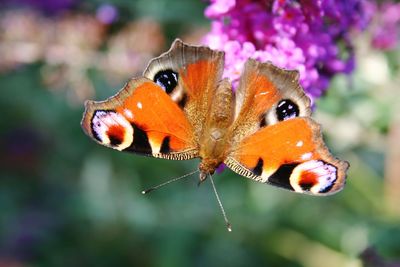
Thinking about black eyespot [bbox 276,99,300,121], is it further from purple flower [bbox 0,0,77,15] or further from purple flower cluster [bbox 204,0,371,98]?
purple flower [bbox 0,0,77,15]

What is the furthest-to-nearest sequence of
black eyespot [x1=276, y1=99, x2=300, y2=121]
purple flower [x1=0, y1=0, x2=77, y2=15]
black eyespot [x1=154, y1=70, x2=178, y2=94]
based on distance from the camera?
purple flower [x1=0, y1=0, x2=77, y2=15]
black eyespot [x1=154, y1=70, x2=178, y2=94]
black eyespot [x1=276, y1=99, x2=300, y2=121]

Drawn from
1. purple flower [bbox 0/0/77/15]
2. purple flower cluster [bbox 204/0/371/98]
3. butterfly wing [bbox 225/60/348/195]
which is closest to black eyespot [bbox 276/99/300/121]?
butterfly wing [bbox 225/60/348/195]

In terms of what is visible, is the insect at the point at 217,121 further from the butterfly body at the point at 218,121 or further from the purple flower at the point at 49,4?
the purple flower at the point at 49,4

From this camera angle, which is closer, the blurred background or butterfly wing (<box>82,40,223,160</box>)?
butterfly wing (<box>82,40,223,160</box>)

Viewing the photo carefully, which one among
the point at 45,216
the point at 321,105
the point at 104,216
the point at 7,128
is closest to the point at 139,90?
the point at 321,105

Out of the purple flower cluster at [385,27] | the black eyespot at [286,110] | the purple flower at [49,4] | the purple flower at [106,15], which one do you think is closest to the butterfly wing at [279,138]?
the black eyespot at [286,110]

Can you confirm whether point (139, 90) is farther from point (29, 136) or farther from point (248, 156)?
point (29, 136)

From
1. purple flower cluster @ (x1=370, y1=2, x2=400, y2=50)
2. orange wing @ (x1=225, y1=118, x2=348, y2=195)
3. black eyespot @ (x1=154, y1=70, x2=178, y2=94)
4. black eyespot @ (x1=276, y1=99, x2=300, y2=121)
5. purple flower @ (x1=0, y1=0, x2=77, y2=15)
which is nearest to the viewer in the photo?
orange wing @ (x1=225, y1=118, x2=348, y2=195)
